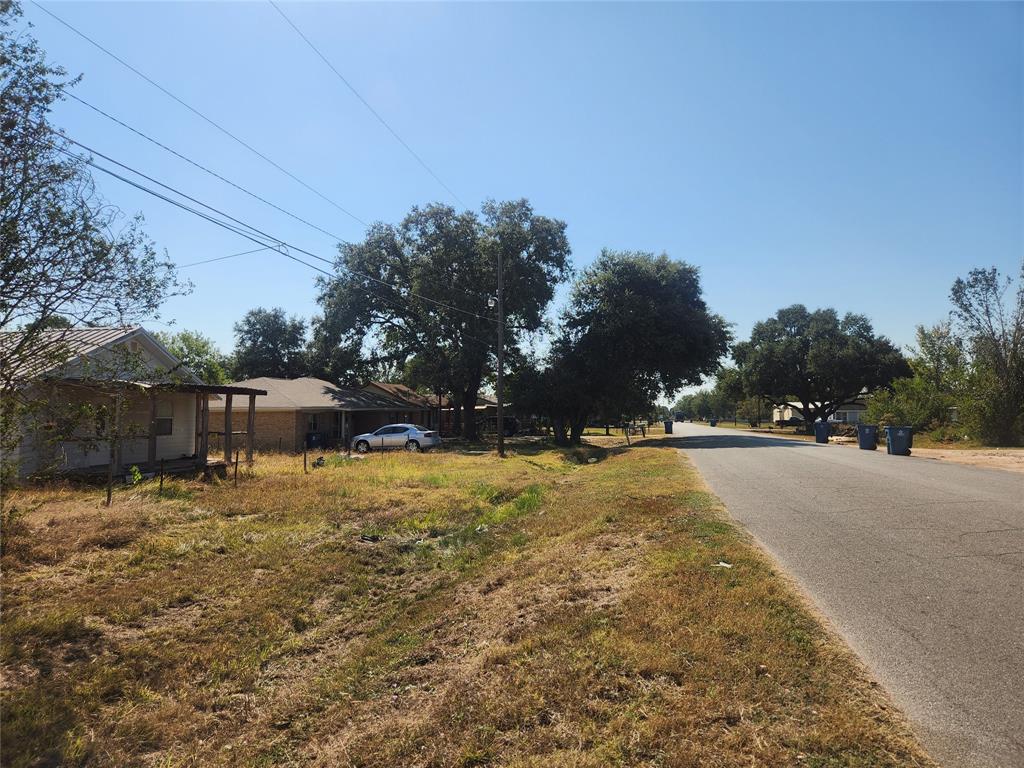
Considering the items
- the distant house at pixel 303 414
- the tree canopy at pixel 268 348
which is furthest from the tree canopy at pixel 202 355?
the distant house at pixel 303 414

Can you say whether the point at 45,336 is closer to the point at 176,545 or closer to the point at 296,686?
the point at 176,545

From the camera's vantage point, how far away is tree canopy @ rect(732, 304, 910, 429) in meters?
58.7

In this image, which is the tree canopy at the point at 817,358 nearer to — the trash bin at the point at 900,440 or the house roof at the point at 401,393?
the house roof at the point at 401,393

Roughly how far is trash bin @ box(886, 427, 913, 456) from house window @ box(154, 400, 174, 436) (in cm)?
2710

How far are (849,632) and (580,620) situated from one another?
2116 millimetres

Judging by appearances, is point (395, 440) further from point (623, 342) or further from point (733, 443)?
point (733, 443)

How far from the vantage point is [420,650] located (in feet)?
17.1

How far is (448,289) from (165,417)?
2070cm

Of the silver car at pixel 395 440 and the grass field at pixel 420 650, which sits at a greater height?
the silver car at pixel 395 440

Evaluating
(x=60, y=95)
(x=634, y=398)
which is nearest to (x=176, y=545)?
(x=60, y=95)

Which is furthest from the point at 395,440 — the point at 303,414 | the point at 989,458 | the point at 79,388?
the point at 989,458

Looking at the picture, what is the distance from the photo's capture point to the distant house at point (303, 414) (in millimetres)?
30484

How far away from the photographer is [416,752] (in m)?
3.50

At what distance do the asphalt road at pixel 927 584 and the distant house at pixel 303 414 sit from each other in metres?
24.5
